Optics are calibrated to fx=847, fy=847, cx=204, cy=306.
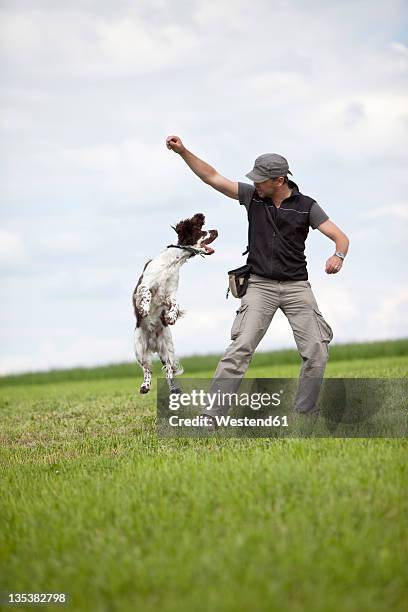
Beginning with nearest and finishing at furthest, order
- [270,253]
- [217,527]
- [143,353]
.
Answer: [217,527] → [270,253] → [143,353]

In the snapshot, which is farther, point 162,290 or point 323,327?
point 162,290

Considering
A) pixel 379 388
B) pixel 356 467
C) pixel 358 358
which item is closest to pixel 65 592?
pixel 356 467

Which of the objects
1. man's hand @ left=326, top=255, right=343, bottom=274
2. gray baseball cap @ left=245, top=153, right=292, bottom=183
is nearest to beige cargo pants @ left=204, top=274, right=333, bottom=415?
man's hand @ left=326, top=255, right=343, bottom=274

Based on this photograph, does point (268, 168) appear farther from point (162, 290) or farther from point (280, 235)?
point (162, 290)

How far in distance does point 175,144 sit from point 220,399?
2821 millimetres

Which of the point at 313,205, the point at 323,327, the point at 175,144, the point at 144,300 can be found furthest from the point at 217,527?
the point at 144,300

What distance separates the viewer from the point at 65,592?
4758mm

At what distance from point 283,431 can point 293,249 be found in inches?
79.1

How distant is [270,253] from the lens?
9266 millimetres

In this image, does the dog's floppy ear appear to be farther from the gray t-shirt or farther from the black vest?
the black vest

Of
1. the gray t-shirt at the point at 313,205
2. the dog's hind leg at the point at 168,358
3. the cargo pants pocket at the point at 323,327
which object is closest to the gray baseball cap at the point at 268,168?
the gray t-shirt at the point at 313,205

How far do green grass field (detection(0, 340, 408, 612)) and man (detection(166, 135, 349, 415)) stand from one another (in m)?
1.13

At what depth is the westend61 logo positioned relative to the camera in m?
9.30

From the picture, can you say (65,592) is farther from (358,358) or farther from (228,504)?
(358,358)
